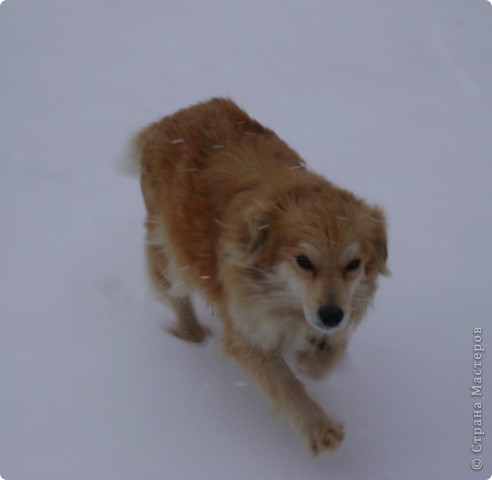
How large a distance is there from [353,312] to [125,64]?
549cm

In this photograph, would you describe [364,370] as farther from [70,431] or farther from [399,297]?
[70,431]

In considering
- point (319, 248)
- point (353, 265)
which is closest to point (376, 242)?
point (353, 265)

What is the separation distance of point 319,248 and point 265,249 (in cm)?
33

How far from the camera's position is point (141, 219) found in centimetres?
540

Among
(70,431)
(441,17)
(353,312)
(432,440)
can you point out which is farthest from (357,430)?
(441,17)

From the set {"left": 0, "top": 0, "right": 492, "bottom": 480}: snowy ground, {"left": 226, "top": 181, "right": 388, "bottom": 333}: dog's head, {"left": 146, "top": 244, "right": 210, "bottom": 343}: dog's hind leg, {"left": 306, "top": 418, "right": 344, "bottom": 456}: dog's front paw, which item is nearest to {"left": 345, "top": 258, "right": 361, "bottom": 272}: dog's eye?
{"left": 226, "top": 181, "right": 388, "bottom": 333}: dog's head

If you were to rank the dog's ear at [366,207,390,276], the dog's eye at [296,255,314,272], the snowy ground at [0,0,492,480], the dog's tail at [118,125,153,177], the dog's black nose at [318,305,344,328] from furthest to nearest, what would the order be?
the dog's tail at [118,125,153,177]
the snowy ground at [0,0,492,480]
the dog's ear at [366,207,390,276]
the dog's eye at [296,255,314,272]
the dog's black nose at [318,305,344,328]

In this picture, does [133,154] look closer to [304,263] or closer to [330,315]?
[304,263]

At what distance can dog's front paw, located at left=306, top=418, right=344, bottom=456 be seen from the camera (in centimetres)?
337

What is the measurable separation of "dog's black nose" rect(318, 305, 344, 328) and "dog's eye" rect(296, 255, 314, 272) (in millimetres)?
221

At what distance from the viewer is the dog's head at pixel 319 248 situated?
321 cm

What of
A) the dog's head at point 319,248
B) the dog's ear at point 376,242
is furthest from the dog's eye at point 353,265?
the dog's ear at point 376,242

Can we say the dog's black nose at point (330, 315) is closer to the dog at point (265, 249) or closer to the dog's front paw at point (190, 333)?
the dog at point (265, 249)

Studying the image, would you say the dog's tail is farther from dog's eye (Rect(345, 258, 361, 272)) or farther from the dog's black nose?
the dog's black nose
